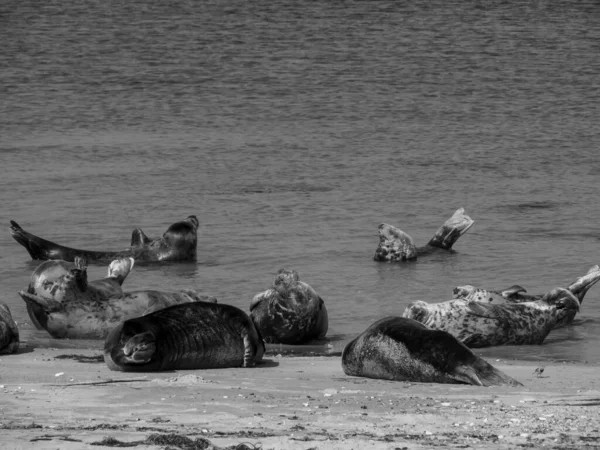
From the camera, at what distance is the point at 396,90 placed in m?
23.7

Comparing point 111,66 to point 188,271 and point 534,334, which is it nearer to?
point 188,271

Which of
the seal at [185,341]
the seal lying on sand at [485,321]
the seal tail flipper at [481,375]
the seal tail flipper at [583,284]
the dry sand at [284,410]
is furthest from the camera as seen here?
the seal tail flipper at [583,284]

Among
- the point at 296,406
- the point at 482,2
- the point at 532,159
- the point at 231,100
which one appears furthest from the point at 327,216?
the point at 482,2

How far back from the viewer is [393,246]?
11766mm

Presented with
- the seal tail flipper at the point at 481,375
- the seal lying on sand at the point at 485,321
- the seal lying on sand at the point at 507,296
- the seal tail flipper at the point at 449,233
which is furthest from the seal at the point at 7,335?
the seal tail flipper at the point at 449,233

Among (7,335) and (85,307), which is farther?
(85,307)

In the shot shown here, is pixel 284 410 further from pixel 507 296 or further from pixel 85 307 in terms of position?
pixel 507 296

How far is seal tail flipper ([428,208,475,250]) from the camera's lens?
12.1m

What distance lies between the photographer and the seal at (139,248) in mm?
11789

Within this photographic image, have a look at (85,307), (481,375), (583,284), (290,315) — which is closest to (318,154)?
(583,284)

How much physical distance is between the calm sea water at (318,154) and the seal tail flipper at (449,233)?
0.19m

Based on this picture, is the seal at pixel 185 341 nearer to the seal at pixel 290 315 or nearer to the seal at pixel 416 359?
the seal at pixel 416 359

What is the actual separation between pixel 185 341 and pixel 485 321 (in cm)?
207

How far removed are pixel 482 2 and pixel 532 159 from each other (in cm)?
2579
